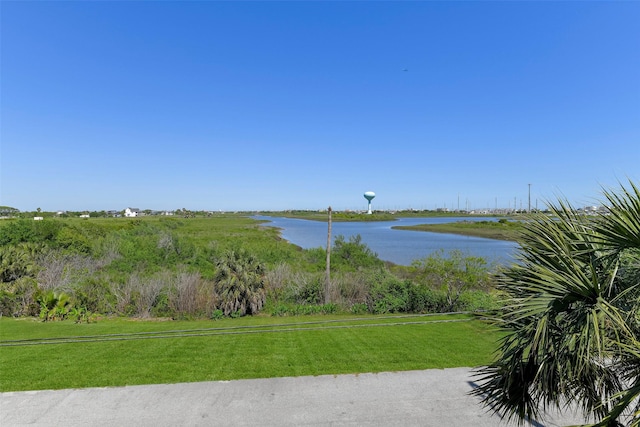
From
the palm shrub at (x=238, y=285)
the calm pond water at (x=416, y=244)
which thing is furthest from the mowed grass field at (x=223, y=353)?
the palm shrub at (x=238, y=285)

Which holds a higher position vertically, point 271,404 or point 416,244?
point 271,404

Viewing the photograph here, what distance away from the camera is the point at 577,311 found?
2.94 m

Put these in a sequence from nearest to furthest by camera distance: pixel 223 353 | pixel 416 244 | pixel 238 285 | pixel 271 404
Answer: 1. pixel 271 404
2. pixel 223 353
3. pixel 238 285
4. pixel 416 244

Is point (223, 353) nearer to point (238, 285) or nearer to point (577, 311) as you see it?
point (238, 285)

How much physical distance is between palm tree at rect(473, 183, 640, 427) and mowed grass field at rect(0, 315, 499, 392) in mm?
2816

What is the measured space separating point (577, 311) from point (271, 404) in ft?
15.5

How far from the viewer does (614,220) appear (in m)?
2.89

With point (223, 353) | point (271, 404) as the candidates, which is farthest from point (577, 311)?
point (223, 353)

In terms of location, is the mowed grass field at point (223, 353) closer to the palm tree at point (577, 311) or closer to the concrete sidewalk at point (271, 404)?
the concrete sidewalk at point (271, 404)

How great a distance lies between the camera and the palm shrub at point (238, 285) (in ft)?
46.8

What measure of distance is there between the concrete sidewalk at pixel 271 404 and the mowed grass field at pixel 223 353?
443 mm

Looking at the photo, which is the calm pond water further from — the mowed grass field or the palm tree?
the mowed grass field

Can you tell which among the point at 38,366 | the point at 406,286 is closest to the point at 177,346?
the point at 38,366

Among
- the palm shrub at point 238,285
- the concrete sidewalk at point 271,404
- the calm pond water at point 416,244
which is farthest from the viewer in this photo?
the calm pond water at point 416,244
